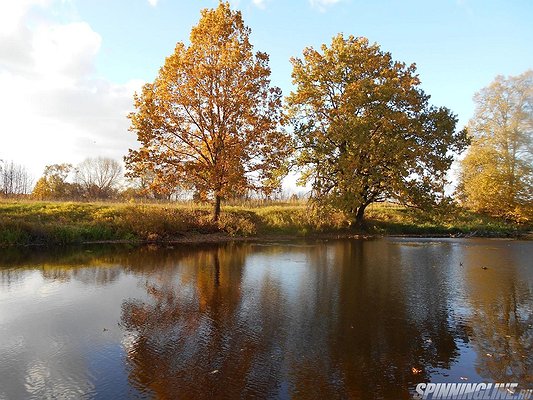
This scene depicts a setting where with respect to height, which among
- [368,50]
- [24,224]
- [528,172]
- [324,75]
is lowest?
[24,224]

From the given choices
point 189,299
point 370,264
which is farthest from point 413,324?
point 370,264

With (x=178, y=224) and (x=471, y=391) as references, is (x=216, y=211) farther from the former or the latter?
(x=471, y=391)

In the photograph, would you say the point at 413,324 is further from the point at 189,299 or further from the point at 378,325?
the point at 189,299

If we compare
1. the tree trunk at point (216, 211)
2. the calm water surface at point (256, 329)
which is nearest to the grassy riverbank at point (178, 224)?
the tree trunk at point (216, 211)

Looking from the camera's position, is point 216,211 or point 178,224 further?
point 216,211

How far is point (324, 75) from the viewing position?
28.0 m

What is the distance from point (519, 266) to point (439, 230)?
16356mm

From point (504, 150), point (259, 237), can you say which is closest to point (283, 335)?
point (259, 237)

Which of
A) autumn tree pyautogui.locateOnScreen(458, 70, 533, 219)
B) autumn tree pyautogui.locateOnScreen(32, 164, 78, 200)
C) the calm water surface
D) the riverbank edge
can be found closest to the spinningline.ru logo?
the calm water surface

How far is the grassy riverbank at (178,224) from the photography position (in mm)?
20250

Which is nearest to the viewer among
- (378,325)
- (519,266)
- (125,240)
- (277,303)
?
(378,325)

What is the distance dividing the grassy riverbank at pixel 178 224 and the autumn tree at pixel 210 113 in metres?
2.28

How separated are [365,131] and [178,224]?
42.6 feet

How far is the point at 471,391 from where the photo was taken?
5.28m
